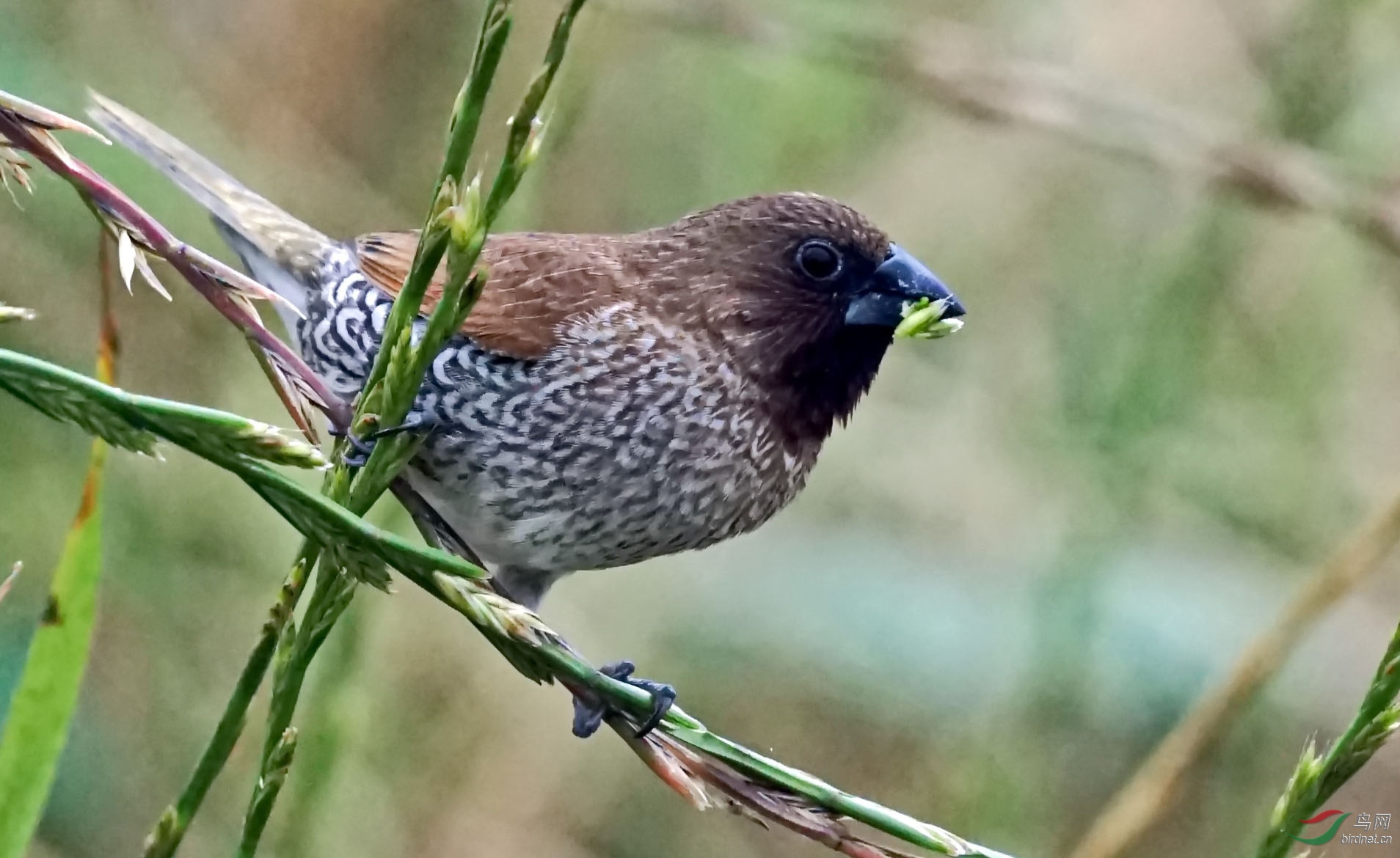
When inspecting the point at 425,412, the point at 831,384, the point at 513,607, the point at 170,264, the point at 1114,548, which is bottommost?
the point at 513,607

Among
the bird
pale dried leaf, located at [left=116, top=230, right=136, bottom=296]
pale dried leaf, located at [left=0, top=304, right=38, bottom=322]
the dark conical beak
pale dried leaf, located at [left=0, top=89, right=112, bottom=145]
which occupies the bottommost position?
pale dried leaf, located at [left=0, top=304, right=38, bottom=322]

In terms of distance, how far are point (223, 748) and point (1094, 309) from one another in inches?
110

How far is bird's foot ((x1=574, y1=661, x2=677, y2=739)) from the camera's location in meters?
1.65

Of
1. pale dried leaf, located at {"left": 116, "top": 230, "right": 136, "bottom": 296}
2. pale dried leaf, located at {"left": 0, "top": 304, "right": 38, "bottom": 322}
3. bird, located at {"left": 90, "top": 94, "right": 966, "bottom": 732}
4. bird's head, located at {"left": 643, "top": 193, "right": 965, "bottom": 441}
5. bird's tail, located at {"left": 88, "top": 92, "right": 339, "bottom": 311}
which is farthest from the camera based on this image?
bird's tail, located at {"left": 88, "top": 92, "right": 339, "bottom": 311}

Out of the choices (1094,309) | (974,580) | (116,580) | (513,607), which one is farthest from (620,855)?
(513,607)

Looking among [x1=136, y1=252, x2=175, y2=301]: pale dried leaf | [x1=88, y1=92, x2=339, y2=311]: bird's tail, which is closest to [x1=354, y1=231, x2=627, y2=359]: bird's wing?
[x1=88, y1=92, x2=339, y2=311]: bird's tail

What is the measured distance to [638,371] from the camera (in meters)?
2.40

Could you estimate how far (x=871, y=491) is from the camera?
14.3 feet

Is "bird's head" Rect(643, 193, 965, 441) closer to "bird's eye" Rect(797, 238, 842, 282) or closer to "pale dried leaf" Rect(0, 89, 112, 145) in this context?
"bird's eye" Rect(797, 238, 842, 282)

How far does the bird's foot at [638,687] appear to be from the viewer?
64.9 inches

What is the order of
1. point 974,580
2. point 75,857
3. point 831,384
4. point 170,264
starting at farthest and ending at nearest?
1. point 974,580
2. point 75,857
3. point 831,384
4. point 170,264

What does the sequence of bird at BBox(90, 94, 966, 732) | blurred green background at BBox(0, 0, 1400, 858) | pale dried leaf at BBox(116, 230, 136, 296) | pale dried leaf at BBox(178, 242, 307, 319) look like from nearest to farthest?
1. pale dried leaf at BBox(116, 230, 136, 296)
2. pale dried leaf at BBox(178, 242, 307, 319)
3. bird at BBox(90, 94, 966, 732)
4. blurred green background at BBox(0, 0, 1400, 858)

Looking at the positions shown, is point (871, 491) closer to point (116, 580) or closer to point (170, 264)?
point (116, 580)

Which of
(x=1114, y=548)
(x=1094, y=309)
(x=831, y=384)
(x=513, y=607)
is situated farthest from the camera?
(x=1094, y=309)
